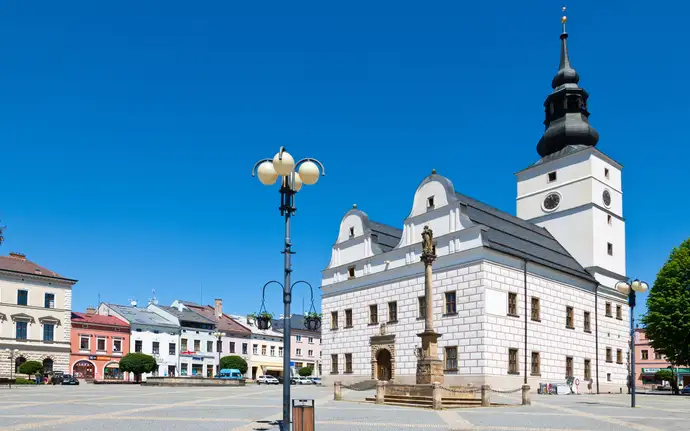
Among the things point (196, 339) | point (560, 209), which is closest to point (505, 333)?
point (560, 209)

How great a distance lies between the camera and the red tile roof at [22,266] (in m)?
60.1

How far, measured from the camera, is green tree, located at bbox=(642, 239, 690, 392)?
42344 mm

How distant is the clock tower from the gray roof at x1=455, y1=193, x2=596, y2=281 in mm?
1400

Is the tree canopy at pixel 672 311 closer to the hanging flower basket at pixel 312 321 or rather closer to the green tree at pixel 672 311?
the green tree at pixel 672 311

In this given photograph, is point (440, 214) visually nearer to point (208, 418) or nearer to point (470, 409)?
point (470, 409)

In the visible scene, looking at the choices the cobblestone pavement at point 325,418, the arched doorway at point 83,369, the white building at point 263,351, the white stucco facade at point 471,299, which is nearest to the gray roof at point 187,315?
the white building at point 263,351

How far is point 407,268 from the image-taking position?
41.2m

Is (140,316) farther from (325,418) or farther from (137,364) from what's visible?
(325,418)

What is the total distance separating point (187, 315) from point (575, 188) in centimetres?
4710

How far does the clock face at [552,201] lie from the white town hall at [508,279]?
0.08 meters

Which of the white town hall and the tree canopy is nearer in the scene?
the white town hall

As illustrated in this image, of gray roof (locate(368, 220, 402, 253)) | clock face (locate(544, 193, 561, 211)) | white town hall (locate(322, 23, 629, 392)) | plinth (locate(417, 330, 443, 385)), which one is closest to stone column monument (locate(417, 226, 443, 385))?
plinth (locate(417, 330, 443, 385))

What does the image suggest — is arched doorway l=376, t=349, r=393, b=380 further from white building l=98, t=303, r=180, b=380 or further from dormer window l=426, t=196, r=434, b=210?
white building l=98, t=303, r=180, b=380

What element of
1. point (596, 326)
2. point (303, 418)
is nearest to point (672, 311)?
point (596, 326)
